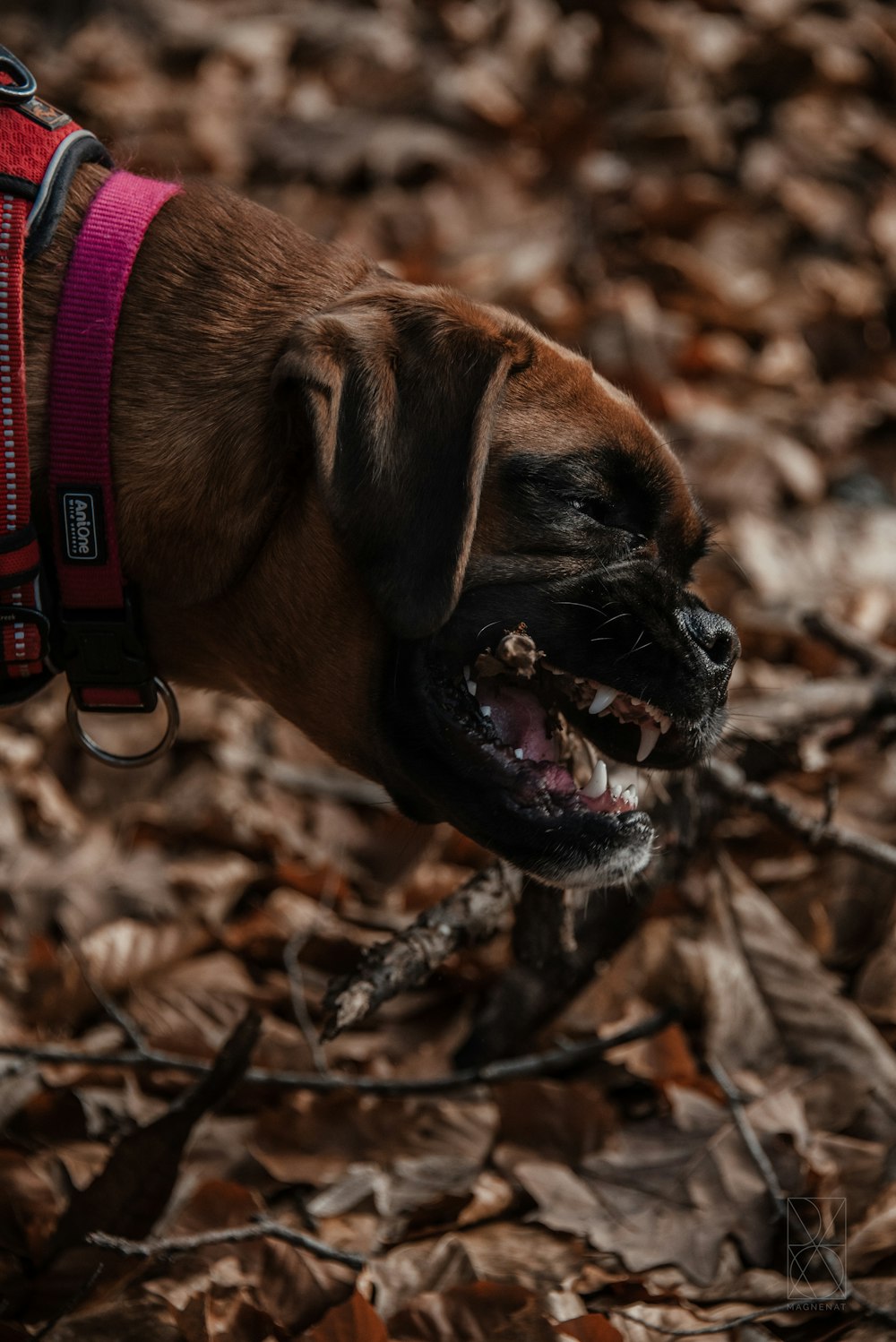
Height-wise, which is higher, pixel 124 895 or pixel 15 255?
pixel 15 255

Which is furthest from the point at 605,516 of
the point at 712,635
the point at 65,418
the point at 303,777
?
the point at 303,777

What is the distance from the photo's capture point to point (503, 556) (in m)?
2.20

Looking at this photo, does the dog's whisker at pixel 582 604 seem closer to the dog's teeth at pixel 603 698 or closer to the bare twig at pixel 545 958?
the dog's teeth at pixel 603 698

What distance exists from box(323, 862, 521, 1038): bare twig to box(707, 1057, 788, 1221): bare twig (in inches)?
21.9

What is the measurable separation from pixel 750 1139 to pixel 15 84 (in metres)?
2.27

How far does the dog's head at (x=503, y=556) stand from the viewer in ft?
6.78

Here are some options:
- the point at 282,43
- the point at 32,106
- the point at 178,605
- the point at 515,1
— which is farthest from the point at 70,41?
the point at 178,605

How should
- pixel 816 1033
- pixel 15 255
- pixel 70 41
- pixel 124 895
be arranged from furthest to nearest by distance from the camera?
pixel 70 41, pixel 124 895, pixel 816 1033, pixel 15 255

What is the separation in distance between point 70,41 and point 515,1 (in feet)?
6.74

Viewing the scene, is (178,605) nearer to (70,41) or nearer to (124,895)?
(124,895)

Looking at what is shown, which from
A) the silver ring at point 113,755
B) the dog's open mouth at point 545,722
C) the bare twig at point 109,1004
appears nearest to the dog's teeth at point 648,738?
the dog's open mouth at point 545,722

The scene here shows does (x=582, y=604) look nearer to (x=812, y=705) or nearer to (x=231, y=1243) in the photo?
(x=812, y=705)

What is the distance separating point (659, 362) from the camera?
4797 mm

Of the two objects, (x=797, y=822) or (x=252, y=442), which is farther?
(x=797, y=822)
